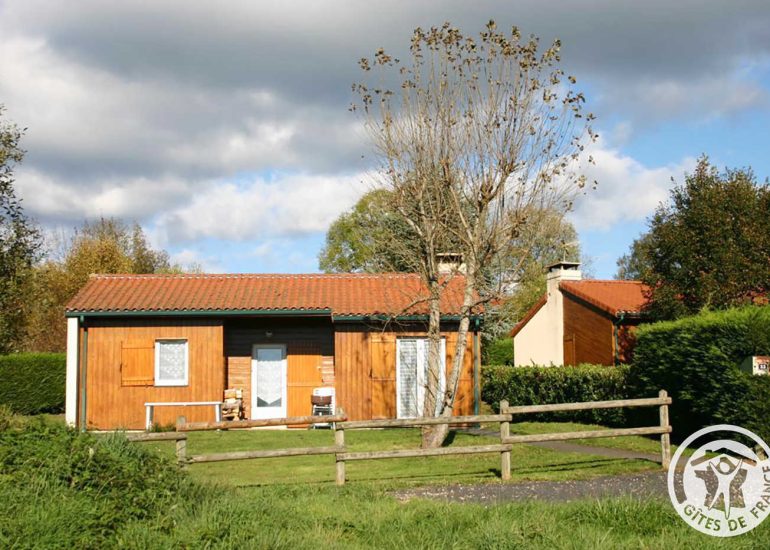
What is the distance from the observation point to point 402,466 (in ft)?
40.8

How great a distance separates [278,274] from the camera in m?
22.6

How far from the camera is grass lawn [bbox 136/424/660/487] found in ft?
36.4

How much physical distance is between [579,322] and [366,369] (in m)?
10.6

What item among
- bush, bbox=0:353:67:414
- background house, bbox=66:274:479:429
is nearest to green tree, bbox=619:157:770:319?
background house, bbox=66:274:479:429

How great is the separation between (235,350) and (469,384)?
21.0 ft

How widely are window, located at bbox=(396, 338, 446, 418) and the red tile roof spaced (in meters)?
7.77

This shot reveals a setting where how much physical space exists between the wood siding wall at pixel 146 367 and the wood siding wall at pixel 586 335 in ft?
41.9

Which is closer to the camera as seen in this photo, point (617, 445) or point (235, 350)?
point (617, 445)

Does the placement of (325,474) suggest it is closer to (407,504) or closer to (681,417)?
(407,504)

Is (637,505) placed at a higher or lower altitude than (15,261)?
lower

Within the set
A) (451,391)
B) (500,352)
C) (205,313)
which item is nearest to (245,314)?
(205,313)

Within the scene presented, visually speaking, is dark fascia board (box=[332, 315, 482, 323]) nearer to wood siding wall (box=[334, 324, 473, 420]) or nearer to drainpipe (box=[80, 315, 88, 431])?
wood siding wall (box=[334, 324, 473, 420])

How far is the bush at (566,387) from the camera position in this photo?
19.0 meters

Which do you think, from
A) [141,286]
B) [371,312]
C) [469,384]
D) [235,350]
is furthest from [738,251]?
[141,286]
